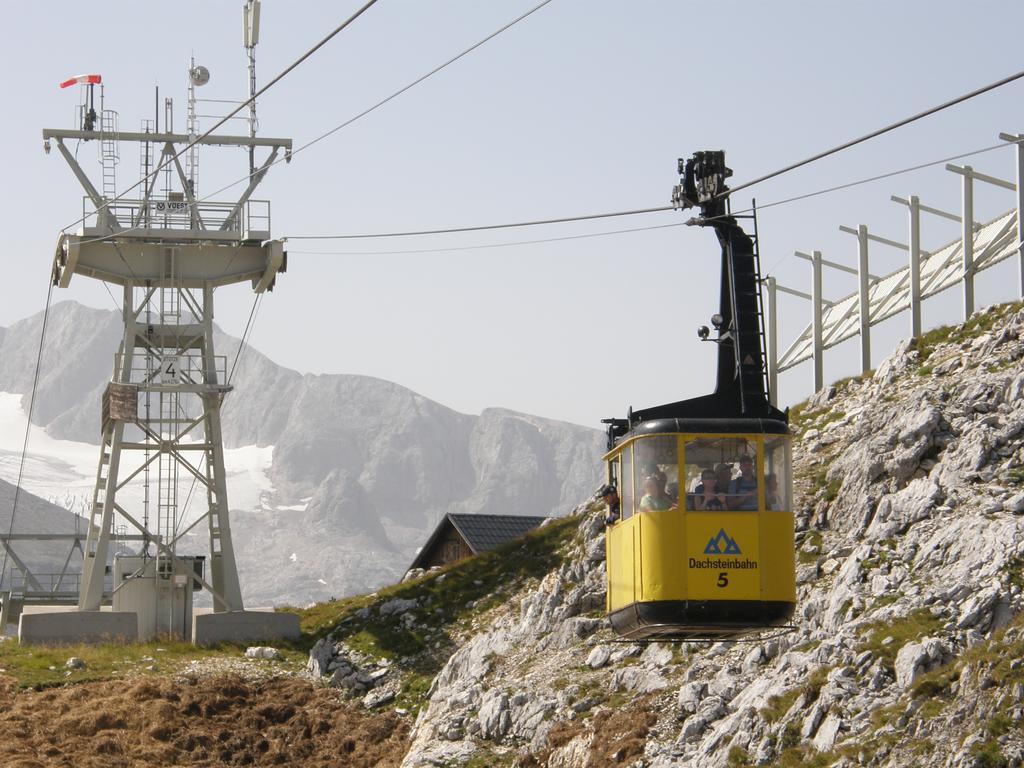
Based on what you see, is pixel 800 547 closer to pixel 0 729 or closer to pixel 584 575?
pixel 584 575

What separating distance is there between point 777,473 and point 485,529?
41.1 m

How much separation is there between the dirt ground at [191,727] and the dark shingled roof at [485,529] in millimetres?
16453

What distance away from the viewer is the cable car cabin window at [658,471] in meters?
26.9

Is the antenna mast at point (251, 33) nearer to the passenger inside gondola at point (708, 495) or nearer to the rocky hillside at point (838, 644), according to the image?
the rocky hillside at point (838, 644)

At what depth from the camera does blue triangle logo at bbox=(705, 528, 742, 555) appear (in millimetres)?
26719

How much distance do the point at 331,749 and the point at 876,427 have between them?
53.3ft

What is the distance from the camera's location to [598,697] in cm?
3919

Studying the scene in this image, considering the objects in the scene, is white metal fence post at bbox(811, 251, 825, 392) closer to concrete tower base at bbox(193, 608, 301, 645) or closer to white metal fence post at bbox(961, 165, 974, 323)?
white metal fence post at bbox(961, 165, 974, 323)

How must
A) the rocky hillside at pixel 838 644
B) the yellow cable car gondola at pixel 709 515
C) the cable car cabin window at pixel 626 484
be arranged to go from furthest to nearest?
the rocky hillside at pixel 838 644
the cable car cabin window at pixel 626 484
the yellow cable car gondola at pixel 709 515

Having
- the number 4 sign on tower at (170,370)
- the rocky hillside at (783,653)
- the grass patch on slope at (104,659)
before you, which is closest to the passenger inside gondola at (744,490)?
the rocky hillside at (783,653)

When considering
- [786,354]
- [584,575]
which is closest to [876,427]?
[584,575]

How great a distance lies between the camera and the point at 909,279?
49781mm

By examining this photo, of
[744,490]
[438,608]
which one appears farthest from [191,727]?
[744,490]

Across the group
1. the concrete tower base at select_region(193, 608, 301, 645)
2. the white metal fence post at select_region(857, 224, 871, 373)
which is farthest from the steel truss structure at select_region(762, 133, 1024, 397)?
the concrete tower base at select_region(193, 608, 301, 645)
